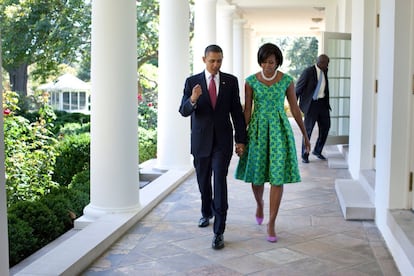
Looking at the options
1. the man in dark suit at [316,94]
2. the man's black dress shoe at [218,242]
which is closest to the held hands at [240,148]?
the man's black dress shoe at [218,242]

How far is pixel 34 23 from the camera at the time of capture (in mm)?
14742

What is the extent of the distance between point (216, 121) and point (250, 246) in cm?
112

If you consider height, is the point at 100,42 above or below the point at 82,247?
above

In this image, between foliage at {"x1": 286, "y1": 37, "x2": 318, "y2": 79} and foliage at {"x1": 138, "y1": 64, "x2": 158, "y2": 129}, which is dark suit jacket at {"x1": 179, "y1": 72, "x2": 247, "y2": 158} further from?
foliage at {"x1": 286, "y1": 37, "x2": 318, "y2": 79}

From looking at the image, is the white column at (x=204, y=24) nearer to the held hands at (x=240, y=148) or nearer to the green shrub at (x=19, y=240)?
the held hands at (x=240, y=148)

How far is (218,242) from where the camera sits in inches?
201

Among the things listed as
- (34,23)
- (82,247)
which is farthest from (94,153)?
(34,23)

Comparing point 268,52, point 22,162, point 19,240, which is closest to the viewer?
point 268,52

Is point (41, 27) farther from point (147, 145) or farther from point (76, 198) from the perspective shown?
point (76, 198)

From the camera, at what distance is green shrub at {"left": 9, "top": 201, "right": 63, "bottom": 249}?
5.95 metres

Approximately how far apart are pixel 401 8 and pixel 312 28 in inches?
894

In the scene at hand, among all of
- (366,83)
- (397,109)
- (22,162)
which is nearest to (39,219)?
(22,162)

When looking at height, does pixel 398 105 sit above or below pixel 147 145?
above

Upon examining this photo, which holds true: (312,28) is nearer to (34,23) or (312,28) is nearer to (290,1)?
(290,1)
